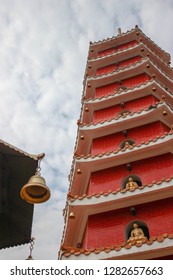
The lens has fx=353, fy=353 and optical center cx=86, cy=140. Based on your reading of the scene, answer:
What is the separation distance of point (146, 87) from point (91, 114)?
3056 mm

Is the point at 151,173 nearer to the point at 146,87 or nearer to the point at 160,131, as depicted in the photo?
the point at 160,131

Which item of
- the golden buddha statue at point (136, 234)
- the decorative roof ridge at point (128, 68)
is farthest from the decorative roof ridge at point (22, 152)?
the decorative roof ridge at point (128, 68)

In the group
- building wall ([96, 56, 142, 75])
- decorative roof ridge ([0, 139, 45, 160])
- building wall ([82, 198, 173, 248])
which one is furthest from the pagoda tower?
decorative roof ridge ([0, 139, 45, 160])

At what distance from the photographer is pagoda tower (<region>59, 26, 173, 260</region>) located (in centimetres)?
1047

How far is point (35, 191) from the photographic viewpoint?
23.3ft

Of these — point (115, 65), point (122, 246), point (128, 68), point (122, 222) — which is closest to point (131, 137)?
point (122, 222)

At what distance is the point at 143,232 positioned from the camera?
1096 cm

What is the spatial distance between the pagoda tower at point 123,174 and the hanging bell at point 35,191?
127 inches

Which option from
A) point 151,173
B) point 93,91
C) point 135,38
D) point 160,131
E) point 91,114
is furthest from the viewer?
point 135,38

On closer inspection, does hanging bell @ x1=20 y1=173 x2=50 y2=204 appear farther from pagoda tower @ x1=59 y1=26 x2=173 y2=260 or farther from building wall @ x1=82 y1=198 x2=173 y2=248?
building wall @ x1=82 y1=198 x2=173 y2=248

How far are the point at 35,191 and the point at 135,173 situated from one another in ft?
21.7

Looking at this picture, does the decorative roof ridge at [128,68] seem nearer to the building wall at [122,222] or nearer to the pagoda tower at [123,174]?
the pagoda tower at [123,174]

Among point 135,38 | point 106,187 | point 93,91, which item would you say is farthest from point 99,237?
point 135,38
